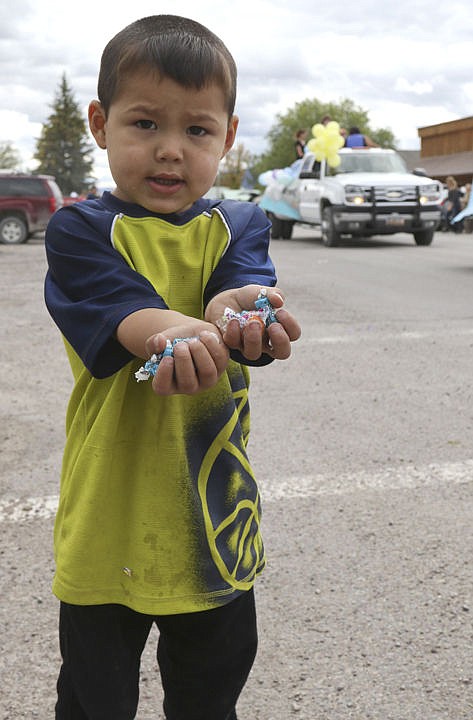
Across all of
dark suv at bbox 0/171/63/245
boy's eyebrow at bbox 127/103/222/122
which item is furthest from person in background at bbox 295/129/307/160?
boy's eyebrow at bbox 127/103/222/122

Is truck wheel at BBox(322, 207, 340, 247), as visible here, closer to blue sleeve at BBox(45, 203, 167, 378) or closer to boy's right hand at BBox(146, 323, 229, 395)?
blue sleeve at BBox(45, 203, 167, 378)

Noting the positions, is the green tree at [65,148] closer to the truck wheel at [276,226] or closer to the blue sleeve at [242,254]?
the truck wheel at [276,226]

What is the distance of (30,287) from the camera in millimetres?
11305

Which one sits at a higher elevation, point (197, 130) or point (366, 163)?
point (366, 163)

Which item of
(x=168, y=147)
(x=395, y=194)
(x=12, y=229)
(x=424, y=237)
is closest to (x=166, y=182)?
(x=168, y=147)

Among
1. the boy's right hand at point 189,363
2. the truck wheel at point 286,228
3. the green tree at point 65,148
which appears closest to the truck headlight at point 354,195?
the truck wheel at point 286,228

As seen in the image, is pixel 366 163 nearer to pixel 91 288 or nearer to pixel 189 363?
pixel 91 288

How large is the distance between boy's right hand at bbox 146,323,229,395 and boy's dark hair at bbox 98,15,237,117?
479 millimetres

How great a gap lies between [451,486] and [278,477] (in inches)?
30.1

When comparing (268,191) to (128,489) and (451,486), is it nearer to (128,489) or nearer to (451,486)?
(451,486)

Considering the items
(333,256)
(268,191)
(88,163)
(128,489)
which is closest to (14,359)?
(128,489)

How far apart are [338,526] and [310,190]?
14457mm

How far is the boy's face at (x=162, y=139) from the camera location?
4.91 ft

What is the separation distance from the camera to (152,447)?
5.18ft
